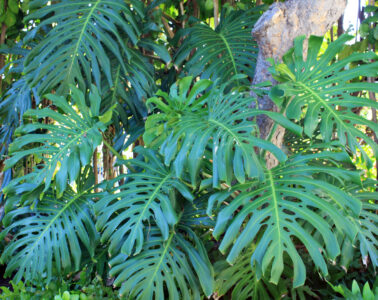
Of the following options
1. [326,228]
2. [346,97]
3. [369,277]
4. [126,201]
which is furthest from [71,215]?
[369,277]

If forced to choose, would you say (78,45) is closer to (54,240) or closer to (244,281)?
(54,240)

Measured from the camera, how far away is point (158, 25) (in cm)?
210

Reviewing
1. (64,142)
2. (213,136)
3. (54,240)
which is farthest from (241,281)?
(64,142)

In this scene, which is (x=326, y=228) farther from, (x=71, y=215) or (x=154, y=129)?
(x=71, y=215)

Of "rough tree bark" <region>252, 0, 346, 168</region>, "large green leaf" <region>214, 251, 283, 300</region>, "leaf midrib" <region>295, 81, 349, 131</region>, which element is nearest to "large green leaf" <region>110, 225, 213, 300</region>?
"large green leaf" <region>214, 251, 283, 300</region>

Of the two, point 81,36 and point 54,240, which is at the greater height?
point 81,36

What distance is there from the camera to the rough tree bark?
156 cm

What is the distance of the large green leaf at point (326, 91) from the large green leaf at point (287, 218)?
0.09 metres

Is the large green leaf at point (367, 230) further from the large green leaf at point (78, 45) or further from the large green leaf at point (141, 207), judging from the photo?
the large green leaf at point (78, 45)

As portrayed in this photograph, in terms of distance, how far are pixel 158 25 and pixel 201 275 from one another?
1.26 m

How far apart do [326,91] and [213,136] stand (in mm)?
407

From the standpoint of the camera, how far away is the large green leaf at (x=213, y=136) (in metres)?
1.19

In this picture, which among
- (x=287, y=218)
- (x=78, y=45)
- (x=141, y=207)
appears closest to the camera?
(x=287, y=218)

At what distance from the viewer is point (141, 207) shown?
140cm
